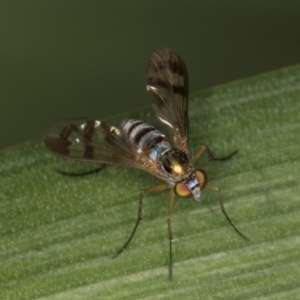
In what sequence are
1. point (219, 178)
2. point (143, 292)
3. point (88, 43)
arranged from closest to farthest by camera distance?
1. point (143, 292)
2. point (219, 178)
3. point (88, 43)

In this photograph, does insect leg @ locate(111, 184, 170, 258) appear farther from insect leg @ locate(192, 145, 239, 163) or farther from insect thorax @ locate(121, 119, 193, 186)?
insect leg @ locate(192, 145, 239, 163)

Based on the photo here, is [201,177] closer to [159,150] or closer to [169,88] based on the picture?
[159,150]

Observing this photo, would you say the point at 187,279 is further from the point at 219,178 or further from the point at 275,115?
the point at 275,115

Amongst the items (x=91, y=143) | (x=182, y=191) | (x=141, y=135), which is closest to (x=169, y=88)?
(x=141, y=135)

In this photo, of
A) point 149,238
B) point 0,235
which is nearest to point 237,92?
point 149,238

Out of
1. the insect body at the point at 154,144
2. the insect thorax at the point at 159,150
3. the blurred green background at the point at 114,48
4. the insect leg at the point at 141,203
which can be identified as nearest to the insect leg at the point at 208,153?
the insect body at the point at 154,144

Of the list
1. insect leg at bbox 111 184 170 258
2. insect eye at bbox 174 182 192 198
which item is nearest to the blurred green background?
insect leg at bbox 111 184 170 258
